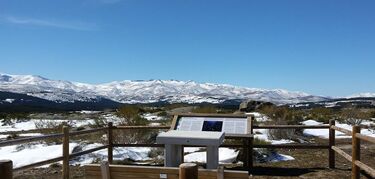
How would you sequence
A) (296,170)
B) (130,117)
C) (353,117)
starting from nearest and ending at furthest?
(296,170) < (130,117) < (353,117)

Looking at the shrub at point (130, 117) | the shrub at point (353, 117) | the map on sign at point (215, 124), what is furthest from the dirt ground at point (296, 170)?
the shrub at point (353, 117)

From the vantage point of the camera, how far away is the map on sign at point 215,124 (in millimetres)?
10812

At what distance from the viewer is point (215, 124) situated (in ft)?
36.0

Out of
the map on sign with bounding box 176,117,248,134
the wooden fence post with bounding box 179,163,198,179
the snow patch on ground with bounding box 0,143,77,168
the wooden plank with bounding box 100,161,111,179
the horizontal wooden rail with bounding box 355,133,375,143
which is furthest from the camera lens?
the snow patch on ground with bounding box 0,143,77,168

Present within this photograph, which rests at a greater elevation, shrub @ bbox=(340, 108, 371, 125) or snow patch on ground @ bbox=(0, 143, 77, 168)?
shrub @ bbox=(340, 108, 371, 125)

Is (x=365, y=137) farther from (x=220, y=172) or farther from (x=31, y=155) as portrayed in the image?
(x=31, y=155)

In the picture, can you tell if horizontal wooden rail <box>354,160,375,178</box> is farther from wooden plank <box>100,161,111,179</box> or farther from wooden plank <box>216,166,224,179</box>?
wooden plank <box>100,161,111,179</box>

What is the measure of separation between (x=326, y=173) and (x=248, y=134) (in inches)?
76.3

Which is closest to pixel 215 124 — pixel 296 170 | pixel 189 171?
pixel 296 170

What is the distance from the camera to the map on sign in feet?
35.5

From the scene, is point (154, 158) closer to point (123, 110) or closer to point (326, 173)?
point (326, 173)

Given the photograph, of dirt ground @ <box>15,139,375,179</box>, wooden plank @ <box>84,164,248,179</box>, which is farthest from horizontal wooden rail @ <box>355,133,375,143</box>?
wooden plank @ <box>84,164,248,179</box>

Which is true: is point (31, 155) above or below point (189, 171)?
below

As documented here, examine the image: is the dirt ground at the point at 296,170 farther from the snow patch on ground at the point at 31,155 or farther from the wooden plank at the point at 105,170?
the wooden plank at the point at 105,170
